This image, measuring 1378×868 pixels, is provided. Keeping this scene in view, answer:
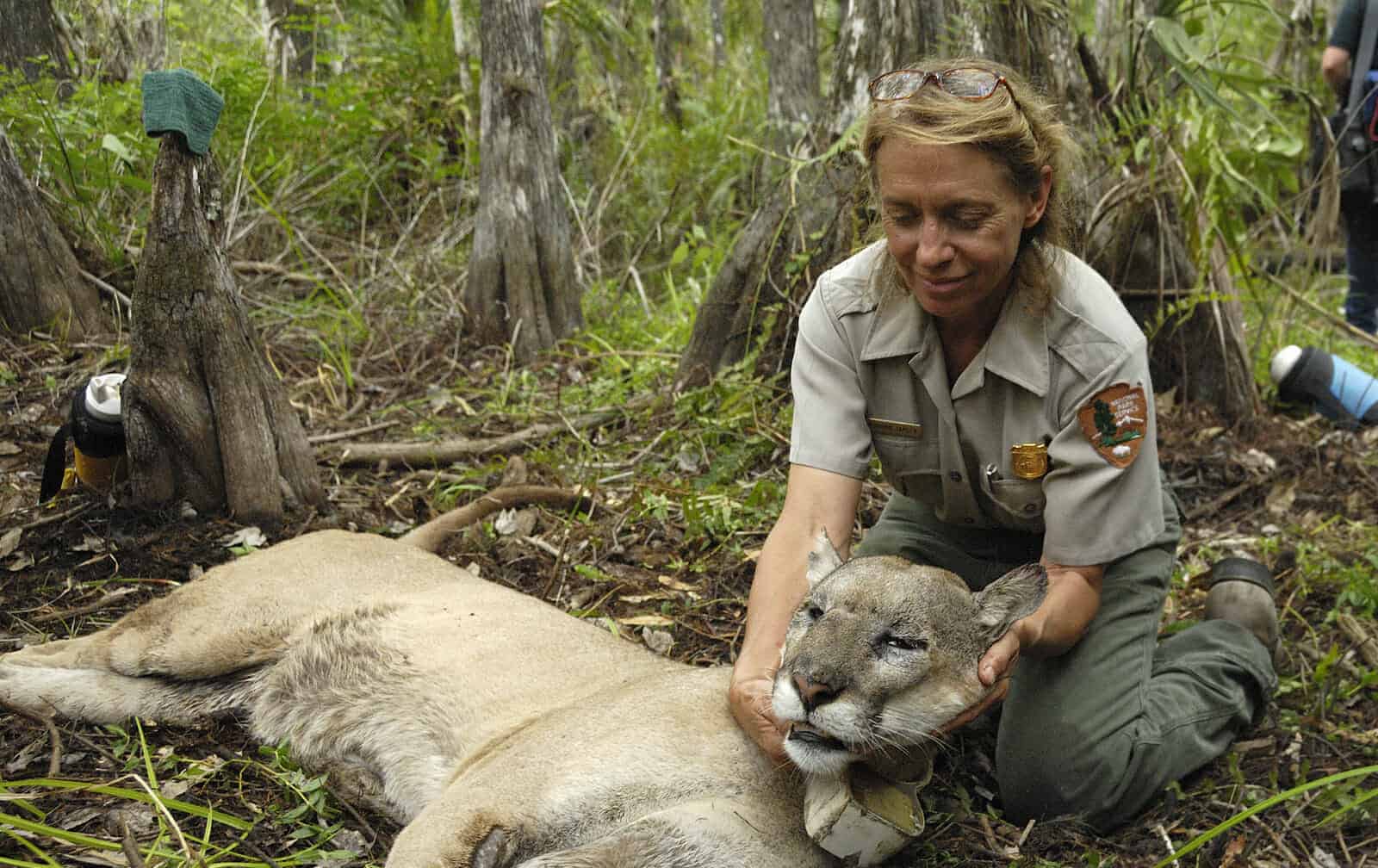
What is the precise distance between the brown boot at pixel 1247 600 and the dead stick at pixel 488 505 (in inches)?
103

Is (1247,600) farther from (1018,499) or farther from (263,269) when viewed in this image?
(263,269)

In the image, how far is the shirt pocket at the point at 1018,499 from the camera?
3553 mm

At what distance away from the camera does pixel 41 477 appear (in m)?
4.79

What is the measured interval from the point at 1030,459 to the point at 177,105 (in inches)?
125

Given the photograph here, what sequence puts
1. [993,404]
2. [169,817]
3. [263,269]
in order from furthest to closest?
1. [263,269]
2. [993,404]
3. [169,817]

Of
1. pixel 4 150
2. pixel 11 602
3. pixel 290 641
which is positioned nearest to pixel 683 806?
pixel 290 641

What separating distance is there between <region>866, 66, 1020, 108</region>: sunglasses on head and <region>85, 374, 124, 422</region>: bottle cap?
10.5ft

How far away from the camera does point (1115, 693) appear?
3.57 metres

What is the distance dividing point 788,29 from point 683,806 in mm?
7309

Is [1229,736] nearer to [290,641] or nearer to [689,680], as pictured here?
[689,680]

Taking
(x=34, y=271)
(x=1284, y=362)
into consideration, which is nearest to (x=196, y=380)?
(x=34, y=271)

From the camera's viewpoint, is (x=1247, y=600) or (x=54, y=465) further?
(x=54, y=465)

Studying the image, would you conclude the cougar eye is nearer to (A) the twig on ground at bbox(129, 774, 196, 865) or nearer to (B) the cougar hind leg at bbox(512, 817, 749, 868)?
(B) the cougar hind leg at bbox(512, 817, 749, 868)

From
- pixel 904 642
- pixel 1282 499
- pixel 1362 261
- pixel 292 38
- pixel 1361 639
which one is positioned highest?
pixel 292 38
